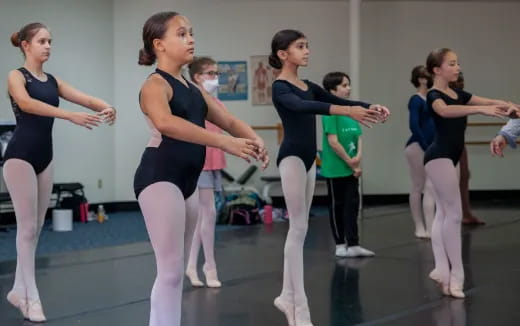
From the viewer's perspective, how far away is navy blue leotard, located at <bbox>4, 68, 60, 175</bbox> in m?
3.72

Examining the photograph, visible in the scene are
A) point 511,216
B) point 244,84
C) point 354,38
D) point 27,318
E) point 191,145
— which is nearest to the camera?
point 191,145

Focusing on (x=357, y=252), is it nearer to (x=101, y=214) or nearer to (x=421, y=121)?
(x=421, y=121)

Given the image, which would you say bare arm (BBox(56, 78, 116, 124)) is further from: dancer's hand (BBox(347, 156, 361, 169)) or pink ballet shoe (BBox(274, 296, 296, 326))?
dancer's hand (BBox(347, 156, 361, 169))

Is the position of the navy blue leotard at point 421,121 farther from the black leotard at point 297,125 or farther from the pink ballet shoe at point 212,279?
the black leotard at point 297,125

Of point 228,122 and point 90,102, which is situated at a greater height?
point 90,102

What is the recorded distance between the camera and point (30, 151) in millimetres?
3717

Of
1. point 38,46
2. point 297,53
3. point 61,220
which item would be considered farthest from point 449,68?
Answer: point 61,220

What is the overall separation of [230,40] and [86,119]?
20.1 ft

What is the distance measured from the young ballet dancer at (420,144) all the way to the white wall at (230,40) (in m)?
3.03

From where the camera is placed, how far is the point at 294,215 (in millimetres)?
3639

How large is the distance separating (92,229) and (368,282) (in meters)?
3.87

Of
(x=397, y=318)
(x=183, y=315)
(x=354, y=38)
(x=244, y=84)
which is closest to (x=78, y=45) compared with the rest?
(x=244, y=84)

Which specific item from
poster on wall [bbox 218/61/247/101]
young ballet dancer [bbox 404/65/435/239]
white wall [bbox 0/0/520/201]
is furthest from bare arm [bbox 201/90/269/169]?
poster on wall [bbox 218/61/247/101]

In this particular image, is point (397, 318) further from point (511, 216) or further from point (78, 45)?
point (78, 45)
